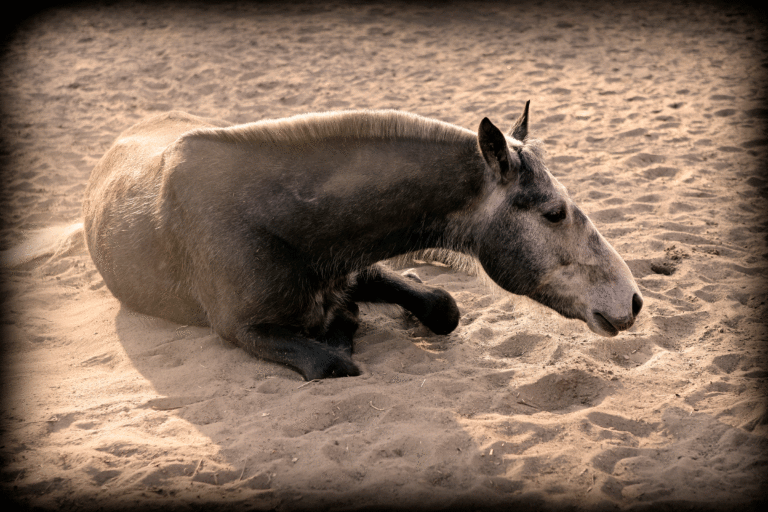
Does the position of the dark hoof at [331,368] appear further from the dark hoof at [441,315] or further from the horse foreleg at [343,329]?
the dark hoof at [441,315]

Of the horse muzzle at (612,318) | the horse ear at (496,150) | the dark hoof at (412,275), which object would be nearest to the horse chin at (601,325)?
the horse muzzle at (612,318)

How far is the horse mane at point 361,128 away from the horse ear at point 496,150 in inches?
7.8

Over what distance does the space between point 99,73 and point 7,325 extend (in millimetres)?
6889

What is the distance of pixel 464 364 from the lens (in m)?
4.01

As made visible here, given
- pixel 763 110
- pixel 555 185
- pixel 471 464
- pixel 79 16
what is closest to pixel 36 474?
pixel 471 464

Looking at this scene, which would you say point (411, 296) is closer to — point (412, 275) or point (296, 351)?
point (412, 275)

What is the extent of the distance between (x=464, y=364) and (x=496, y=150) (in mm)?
1417

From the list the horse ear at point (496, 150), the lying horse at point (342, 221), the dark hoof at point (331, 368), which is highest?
the horse ear at point (496, 150)

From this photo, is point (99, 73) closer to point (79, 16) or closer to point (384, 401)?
point (79, 16)

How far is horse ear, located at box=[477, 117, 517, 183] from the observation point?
3351 mm

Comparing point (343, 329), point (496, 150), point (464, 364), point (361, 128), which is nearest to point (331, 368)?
point (343, 329)

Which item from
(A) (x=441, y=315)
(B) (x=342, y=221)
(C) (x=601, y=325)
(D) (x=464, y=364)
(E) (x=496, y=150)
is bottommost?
(D) (x=464, y=364)

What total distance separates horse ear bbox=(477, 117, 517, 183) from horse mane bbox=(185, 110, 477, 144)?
0.20 m

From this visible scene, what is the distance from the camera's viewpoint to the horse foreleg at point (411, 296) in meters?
4.33
